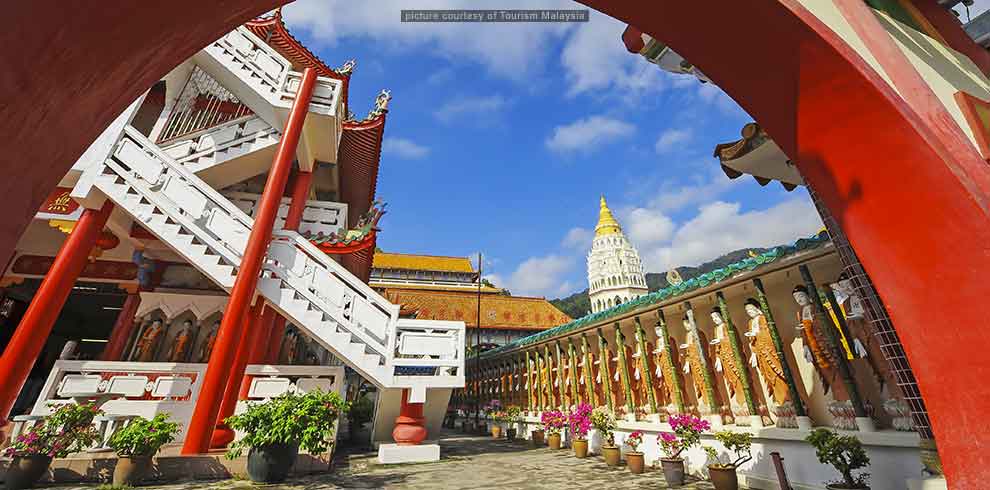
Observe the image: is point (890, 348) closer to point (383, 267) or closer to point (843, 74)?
point (843, 74)

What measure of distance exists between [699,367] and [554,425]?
4.67 metres

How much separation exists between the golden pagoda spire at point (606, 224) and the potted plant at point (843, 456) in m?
52.0

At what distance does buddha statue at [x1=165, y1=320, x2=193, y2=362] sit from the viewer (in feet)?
31.4

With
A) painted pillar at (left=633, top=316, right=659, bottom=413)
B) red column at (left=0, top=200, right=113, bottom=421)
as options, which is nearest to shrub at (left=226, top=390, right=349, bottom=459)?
red column at (left=0, top=200, right=113, bottom=421)

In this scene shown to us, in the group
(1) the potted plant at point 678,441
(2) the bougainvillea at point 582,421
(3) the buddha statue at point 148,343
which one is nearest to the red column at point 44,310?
(3) the buddha statue at point 148,343

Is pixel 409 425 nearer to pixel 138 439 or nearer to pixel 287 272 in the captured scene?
pixel 287 272

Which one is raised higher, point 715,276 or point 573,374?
point 715,276

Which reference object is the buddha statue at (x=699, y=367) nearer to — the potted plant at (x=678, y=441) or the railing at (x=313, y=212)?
the potted plant at (x=678, y=441)

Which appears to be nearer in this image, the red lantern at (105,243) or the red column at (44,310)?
the red column at (44,310)

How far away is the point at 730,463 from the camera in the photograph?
214 inches

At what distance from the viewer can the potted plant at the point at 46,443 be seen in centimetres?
532

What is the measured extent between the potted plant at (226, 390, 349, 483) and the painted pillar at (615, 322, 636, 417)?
224 inches

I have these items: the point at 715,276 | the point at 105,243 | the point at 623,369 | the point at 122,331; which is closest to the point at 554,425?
the point at 623,369

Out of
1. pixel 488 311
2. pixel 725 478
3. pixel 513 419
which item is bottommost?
pixel 725 478
